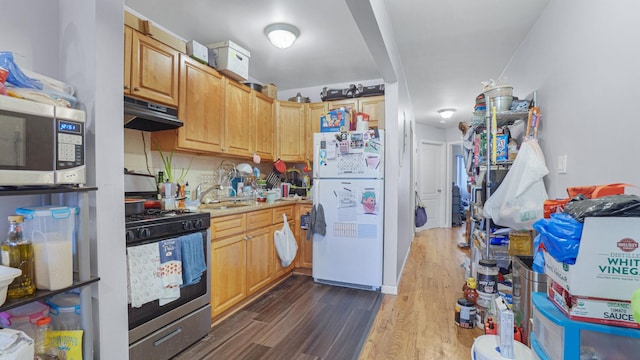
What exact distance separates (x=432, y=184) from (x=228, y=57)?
227 inches

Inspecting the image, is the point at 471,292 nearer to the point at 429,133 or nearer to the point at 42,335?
the point at 42,335

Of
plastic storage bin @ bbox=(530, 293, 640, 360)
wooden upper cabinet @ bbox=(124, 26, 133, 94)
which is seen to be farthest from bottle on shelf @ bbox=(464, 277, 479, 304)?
wooden upper cabinet @ bbox=(124, 26, 133, 94)

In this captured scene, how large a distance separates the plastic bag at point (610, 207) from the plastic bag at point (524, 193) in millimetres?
1154

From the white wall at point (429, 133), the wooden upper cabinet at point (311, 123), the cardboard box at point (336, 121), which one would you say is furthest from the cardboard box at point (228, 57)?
the white wall at point (429, 133)

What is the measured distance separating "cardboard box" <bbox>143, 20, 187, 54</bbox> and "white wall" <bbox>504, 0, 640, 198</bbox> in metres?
2.82

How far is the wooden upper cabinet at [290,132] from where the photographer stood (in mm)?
3787

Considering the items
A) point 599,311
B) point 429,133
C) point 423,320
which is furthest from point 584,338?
point 429,133

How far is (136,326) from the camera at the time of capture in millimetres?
1603

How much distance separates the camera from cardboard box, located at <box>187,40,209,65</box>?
2480mm

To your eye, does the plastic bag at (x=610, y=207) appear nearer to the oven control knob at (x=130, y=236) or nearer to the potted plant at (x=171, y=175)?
the oven control knob at (x=130, y=236)

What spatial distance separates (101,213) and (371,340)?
6.25 ft

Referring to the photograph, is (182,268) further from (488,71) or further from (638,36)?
(488,71)

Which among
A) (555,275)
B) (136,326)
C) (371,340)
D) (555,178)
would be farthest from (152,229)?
(555,178)

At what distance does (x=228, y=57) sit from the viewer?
8.97ft
